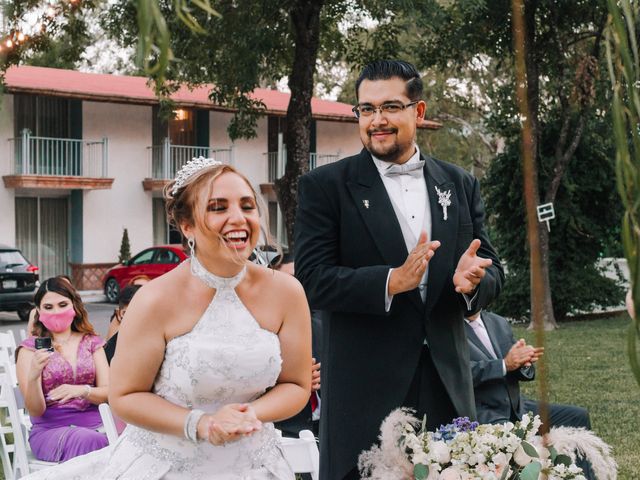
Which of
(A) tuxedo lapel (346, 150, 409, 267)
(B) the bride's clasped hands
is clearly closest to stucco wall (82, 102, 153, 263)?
(A) tuxedo lapel (346, 150, 409, 267)

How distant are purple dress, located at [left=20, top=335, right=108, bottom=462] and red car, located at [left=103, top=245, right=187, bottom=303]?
17791 millimetres

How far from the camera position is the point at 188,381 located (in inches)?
106

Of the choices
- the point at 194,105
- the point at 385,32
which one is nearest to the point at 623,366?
the point at 385,32

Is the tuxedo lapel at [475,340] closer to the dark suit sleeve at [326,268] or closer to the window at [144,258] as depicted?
the dark suit sleeve at [326,268]

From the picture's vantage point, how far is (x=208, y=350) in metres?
2.71

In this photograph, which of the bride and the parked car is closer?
the bride

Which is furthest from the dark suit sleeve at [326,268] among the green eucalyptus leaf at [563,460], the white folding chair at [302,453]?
the white folding chair at [302,453]

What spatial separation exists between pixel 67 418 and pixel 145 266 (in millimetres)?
19244

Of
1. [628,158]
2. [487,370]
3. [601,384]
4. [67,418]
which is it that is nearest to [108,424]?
[67,418]

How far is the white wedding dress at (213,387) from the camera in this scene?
271 cm

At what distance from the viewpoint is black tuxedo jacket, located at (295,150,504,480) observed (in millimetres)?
3031

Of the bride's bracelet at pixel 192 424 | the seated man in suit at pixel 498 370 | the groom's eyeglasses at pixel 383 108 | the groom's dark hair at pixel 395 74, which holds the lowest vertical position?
the seated man in suit at pixel 498 370

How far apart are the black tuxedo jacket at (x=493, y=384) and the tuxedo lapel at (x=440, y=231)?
1853 millimetres

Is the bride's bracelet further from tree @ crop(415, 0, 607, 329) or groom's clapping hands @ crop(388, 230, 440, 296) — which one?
tree @ crop(415, 0, 607, 329)
